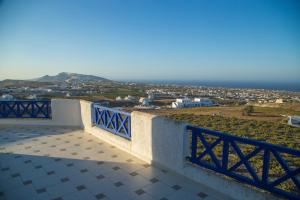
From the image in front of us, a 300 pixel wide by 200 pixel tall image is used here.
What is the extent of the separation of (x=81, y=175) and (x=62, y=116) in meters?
4.41

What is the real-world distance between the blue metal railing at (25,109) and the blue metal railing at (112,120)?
2.60m

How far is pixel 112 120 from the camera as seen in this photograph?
5.98 m

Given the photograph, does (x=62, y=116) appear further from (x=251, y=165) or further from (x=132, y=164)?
(x=251, y=165)

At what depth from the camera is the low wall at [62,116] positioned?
7648mm

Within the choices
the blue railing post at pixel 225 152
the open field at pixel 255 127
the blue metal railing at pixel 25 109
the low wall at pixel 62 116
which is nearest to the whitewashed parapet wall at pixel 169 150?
the blue railing post at pixel 225 152

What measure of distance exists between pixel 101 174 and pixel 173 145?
170 centimetres

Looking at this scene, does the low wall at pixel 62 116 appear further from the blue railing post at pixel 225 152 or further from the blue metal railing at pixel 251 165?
the blue railing post at pixel 225 152

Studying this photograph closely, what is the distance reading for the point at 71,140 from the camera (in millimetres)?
6289

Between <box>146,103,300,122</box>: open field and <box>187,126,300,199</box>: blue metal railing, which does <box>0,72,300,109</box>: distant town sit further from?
<box>187,126,300,199</box>: blue metal railing

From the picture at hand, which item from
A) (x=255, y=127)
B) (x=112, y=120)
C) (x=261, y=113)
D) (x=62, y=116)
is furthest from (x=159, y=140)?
(x=261, y=113)

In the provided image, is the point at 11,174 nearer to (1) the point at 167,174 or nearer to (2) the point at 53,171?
(2) the point at 53,171

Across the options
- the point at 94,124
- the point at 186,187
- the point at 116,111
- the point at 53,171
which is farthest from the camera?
the point at 94,124

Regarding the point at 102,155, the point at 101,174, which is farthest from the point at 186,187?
the point at 102,155

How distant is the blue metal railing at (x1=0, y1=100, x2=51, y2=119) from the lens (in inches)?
309
